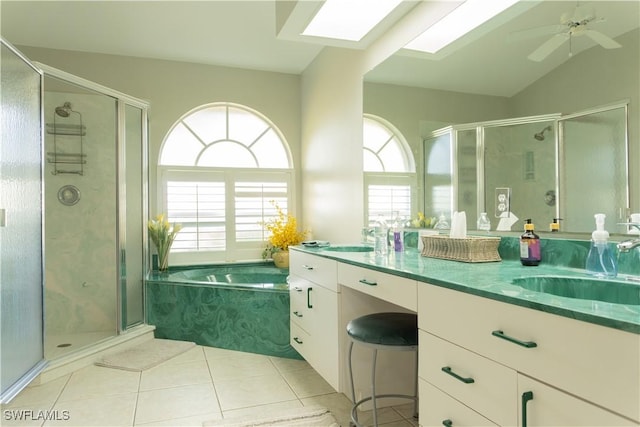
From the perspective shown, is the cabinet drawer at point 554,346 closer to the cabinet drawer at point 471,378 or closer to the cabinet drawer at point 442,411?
the cabinet drawer at point 471,378

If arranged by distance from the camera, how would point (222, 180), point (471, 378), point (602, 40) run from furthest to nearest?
point (222, 180) → point (602, 40) → point (471, 378)

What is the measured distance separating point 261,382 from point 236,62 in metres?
3.12

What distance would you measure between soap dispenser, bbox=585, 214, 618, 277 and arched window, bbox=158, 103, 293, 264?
3.49 metres

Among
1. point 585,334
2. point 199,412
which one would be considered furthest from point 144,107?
point 585,334

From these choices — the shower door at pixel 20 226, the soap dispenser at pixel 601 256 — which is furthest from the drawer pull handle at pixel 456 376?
the shower door at pixel 20 226

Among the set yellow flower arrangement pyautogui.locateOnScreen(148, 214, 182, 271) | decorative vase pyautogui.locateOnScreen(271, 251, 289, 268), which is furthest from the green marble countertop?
yellow flower arrangement pyautogui.locateOnScreen(148, 214, 182, 271)

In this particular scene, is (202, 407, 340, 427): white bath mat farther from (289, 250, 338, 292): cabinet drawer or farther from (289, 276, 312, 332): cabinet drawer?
(289, 250, 338, 292): cabinet drawer

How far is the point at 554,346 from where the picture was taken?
925 mm

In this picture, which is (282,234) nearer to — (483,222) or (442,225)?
(442,225)

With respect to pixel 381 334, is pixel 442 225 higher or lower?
higher

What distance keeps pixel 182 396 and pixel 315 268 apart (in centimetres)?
110

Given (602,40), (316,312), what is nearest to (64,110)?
(316,312)

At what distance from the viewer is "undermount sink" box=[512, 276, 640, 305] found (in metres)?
1.25

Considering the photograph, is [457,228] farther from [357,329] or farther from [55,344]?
[55,344]
